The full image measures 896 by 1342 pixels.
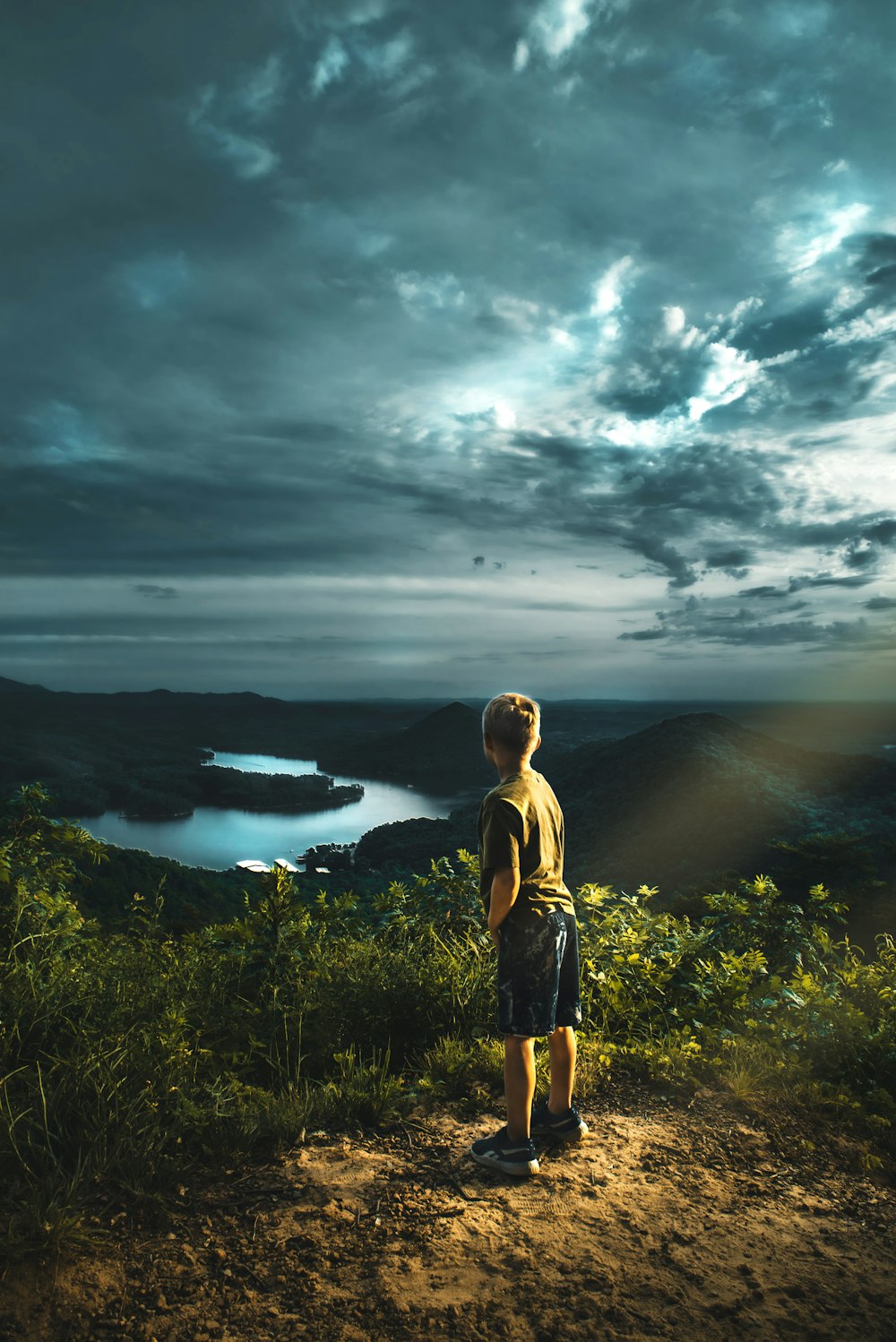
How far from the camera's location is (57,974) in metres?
3.67

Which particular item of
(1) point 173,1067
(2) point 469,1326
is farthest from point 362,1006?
(2) point 469,1326

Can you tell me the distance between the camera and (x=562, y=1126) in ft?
10.4

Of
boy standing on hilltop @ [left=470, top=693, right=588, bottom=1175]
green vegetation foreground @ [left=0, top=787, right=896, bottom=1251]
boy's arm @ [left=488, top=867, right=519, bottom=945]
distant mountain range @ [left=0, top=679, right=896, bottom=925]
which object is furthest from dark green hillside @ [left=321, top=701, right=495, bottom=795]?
boy's arm @ [left=488, top=867, right=519, bottom=945]

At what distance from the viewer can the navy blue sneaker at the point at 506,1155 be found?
2873 mm

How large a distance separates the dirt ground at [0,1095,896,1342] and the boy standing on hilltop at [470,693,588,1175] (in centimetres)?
21

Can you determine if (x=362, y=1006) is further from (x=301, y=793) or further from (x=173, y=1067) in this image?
(x=301, y=793)

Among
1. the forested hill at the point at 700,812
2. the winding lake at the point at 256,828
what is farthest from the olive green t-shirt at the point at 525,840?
the winding lake at the point at 256,828

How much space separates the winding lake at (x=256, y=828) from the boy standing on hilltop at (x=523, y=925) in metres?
27.9

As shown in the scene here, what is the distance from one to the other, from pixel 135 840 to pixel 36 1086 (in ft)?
120

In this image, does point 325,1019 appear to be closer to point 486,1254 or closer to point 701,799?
point 486,1254

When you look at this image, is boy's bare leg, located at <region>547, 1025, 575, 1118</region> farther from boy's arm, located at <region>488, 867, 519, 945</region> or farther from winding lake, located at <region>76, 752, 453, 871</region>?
winding lake, located at <region>76, 752, 453, 871</region>

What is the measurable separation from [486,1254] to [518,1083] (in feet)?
1.98

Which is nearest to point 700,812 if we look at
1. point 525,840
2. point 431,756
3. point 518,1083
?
point 518,1083

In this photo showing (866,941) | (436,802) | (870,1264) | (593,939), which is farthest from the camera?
(436,802)
